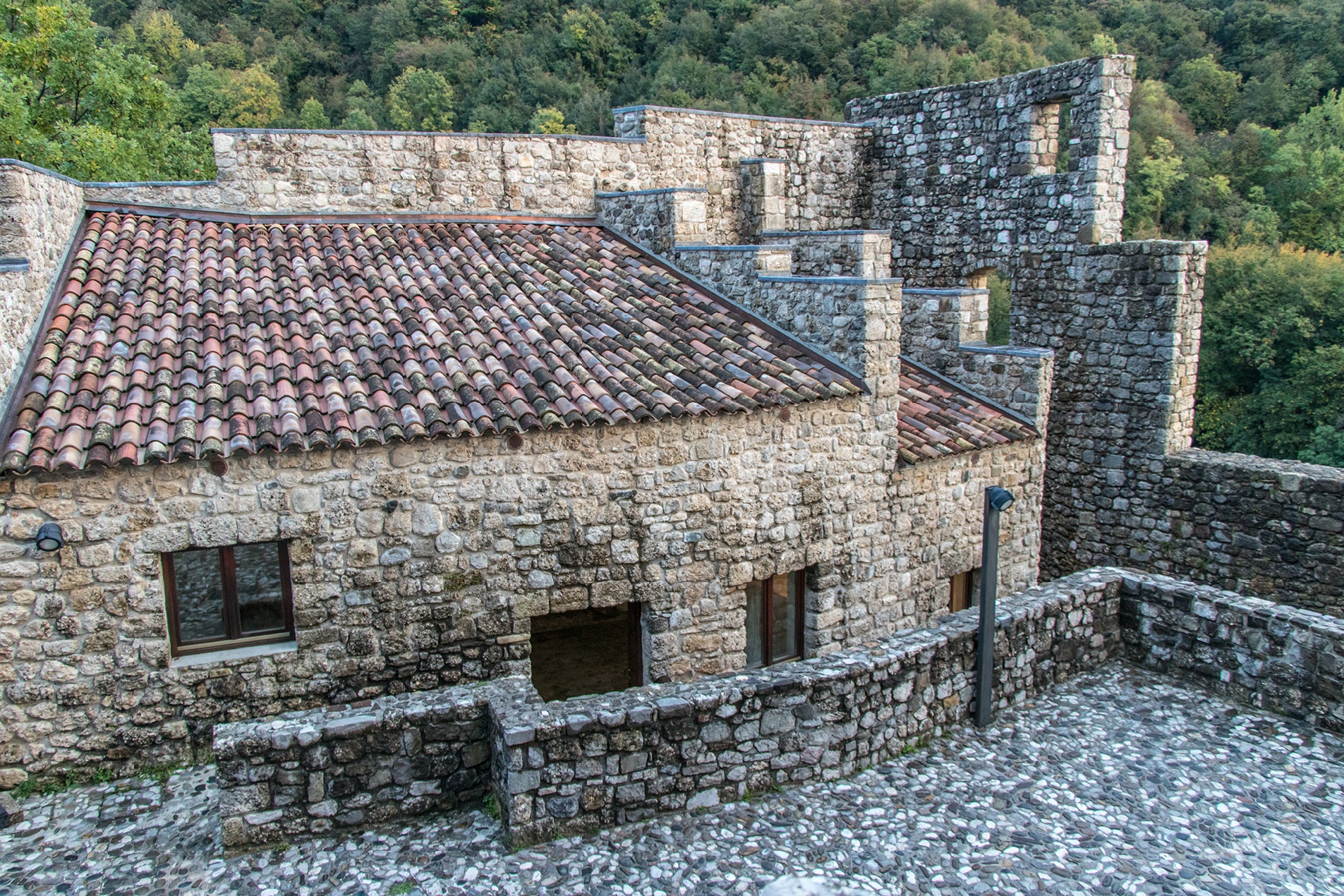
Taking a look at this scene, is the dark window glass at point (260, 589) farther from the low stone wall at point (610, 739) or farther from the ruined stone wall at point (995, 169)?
the ruined stone wall at point (995, 169)

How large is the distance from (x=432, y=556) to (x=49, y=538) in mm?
2419

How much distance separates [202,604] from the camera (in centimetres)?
690

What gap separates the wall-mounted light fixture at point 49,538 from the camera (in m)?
5.99

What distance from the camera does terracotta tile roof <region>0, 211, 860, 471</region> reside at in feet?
21.2

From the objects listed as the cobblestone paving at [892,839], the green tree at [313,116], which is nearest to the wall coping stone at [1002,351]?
the cobblestone paving at [892,839]

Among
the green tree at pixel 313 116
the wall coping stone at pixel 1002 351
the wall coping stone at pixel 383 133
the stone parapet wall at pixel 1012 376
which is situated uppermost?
the green tree at pixel 313 116

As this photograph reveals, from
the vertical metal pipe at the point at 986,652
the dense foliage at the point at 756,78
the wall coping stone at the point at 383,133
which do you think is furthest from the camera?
the dense foliage at the point at 756,78

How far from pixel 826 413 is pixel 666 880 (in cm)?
454

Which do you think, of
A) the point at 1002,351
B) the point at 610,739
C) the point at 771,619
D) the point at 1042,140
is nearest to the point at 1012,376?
the point at 1002,351

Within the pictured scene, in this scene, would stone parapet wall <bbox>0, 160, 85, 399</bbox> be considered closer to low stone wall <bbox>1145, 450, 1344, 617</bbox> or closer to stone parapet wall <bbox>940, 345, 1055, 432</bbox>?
stone parapet wall <bbox>940, 345, 1055, 432</bbox>

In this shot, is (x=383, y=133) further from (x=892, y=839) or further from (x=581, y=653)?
(x=892, y=839)

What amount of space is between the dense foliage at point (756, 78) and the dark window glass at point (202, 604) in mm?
11446

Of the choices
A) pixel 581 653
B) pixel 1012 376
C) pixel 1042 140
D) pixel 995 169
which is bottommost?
pixel 581 653

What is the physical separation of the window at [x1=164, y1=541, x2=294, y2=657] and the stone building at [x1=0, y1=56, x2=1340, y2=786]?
0.08 feet
